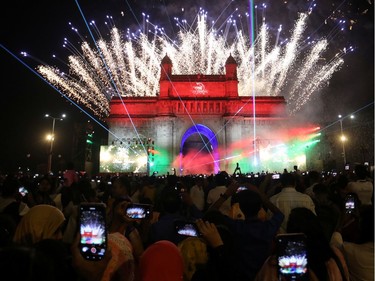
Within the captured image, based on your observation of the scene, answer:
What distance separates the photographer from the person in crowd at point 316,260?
9.02 feet

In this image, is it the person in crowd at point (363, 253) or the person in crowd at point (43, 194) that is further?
the person in crowd at point (43, 194)

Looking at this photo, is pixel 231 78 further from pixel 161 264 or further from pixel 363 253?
pixel 161 264

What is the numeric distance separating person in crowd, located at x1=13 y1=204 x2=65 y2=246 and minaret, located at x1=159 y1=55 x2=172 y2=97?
145ft

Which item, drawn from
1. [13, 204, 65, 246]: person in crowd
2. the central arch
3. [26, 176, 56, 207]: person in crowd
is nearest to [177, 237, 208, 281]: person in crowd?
[13, 204, 65, 246]: person in crowd

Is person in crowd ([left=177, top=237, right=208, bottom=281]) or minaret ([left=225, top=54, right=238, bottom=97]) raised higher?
minaret ([left=225, top=54, right=238, bottom=97])

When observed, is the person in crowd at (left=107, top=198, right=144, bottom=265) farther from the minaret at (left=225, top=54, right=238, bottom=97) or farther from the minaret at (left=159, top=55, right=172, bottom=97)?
the minaret at (left=225, top=54, right=238, bottom=97)

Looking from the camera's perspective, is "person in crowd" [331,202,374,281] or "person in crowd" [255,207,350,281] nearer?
"person in crowd" [255,207,350,281]

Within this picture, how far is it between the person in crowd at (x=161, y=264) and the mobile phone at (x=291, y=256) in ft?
2.86

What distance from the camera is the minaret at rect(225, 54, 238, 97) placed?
4785 centimetres

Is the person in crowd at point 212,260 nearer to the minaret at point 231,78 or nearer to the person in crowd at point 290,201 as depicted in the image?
the person in crowd at point 290,201

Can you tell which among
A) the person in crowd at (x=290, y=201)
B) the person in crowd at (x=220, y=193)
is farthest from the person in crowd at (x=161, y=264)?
the person in crowd at (x=220, y=193)

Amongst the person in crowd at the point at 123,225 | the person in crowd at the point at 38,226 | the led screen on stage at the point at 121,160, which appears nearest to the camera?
the person in crowd at the point at 123,225

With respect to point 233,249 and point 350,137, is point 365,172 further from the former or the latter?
point 350,137

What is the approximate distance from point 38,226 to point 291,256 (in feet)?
10.2
